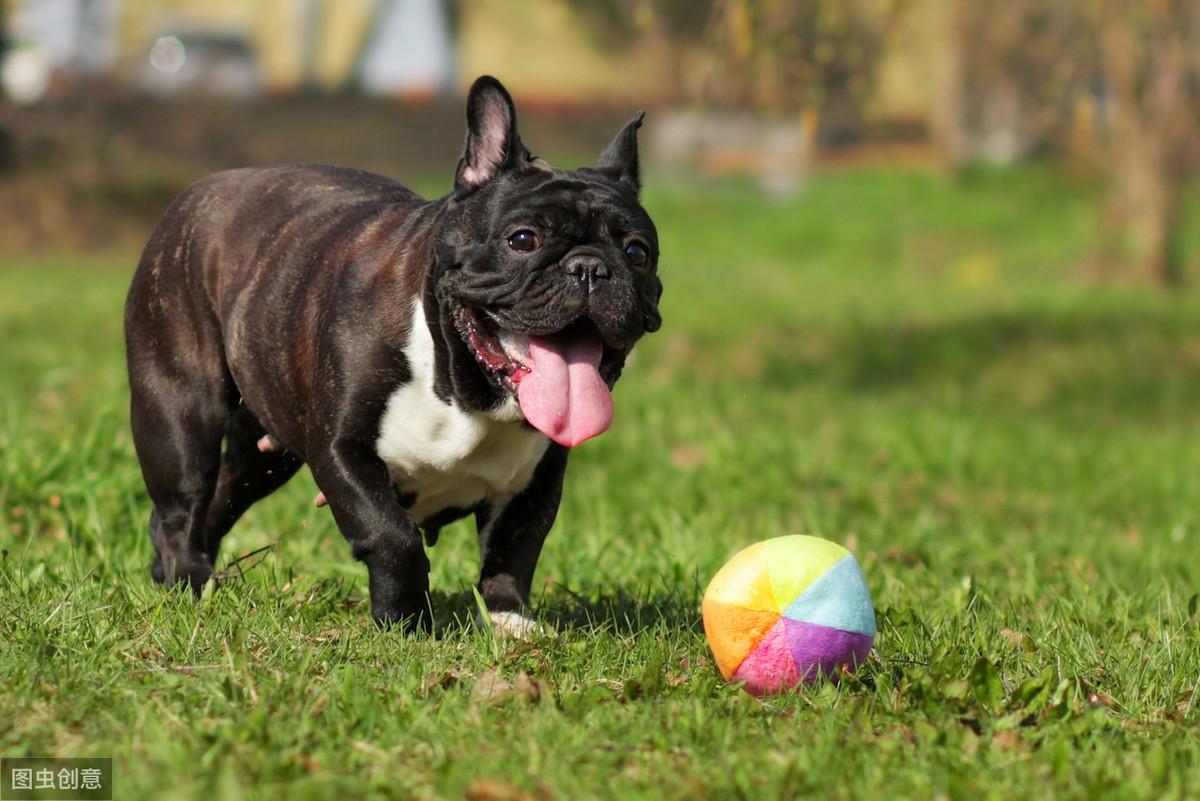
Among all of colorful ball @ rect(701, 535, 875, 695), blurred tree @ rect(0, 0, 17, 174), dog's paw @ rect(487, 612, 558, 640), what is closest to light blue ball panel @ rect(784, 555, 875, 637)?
colorful ball @ rect(701, 535, 875, 695)

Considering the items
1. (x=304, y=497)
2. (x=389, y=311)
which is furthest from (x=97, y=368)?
(x=389, y=311)

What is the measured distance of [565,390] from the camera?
4.05m

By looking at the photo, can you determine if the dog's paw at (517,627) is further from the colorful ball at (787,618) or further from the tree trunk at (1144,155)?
the tree trunk at (1144,155)

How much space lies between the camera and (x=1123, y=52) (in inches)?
612

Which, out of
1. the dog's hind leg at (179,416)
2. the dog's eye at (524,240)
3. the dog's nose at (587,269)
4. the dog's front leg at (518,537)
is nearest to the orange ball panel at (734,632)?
the dog's front leg at (518,537)

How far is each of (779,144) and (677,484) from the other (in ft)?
62.2

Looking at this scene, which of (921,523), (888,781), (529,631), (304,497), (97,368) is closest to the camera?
(888,781)

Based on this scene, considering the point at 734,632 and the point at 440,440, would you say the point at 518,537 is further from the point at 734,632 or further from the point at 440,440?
the point at 734,632

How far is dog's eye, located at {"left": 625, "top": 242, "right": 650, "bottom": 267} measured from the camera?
14.0 ft

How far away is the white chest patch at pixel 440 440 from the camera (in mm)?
4211

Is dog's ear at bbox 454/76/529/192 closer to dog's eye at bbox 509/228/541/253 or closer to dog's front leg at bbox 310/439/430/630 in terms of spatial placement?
dog's eye at bbox 509/228/541/253

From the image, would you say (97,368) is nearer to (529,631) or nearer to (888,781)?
(529,631)

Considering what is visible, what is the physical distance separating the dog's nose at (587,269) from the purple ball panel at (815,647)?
3.25 ft

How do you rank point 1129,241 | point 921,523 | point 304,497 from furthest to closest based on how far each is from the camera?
point 1129,241 < point 921,523 < point 304,497
